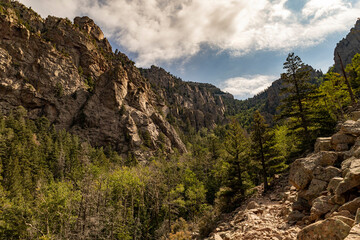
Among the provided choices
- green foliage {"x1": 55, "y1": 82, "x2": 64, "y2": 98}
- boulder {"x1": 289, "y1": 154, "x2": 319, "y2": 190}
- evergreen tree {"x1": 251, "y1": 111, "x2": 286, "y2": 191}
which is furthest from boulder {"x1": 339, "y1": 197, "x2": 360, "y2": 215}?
green foliage {"x1": 55, "y1": 82, "x2": 64, "y2": 98}

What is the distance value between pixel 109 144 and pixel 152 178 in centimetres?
4521

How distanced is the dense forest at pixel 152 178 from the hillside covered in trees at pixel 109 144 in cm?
19

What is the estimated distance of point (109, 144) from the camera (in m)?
73.6

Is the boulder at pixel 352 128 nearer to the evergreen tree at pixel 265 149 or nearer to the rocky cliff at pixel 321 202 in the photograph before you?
the rocky cliff at pixel 321 202

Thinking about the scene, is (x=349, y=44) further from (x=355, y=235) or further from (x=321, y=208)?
(x=355, y=235)

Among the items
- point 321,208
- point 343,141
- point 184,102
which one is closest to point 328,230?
point 321,208

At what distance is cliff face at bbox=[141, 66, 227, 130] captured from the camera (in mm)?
146837

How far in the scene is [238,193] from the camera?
18.7 meters

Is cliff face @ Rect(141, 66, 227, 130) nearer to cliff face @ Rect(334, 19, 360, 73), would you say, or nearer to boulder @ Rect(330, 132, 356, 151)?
cliff face @ Rect(334, 19, 360, 73)

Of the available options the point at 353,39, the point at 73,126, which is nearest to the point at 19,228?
the point at 73,126

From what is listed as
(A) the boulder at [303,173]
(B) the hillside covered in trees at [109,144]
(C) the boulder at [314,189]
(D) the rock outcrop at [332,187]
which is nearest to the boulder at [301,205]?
(D) the rock outcrop at [332,187]

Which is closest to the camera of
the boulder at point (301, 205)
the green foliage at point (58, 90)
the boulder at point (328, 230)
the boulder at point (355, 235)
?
the boulder at point (355, 235)

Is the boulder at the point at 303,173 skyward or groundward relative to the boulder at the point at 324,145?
groundward

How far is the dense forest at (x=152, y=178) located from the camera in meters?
18.3
